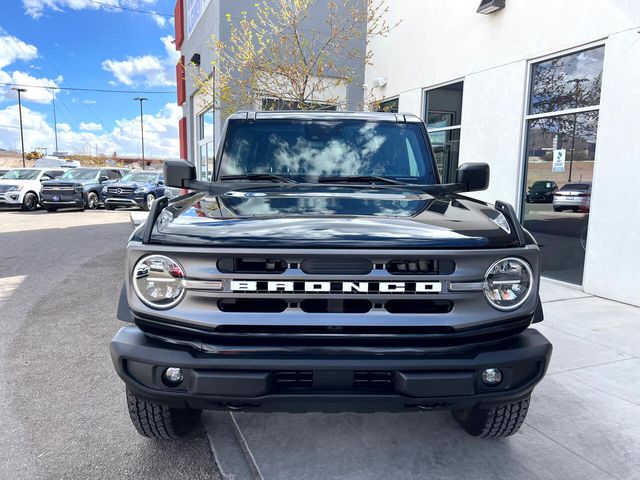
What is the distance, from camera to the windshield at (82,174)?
19.5 m

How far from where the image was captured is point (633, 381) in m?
3.63

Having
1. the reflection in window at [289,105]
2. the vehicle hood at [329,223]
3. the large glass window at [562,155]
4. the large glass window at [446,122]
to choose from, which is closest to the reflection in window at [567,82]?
the large glass window at [562,155]

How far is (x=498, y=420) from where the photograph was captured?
257 centimetres

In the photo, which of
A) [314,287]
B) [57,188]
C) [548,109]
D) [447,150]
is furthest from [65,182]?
[314,287]

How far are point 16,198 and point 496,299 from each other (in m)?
20.0

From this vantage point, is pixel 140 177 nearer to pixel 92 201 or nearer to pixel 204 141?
pixel 92 201

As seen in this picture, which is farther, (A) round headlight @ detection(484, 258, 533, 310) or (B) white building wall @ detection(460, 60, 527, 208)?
(B) white building wall @ detection(460, 60, 527, 208)

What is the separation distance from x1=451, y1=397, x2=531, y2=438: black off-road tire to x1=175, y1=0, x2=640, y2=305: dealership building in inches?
147

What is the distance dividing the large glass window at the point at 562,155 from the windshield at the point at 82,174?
1804 centimetres

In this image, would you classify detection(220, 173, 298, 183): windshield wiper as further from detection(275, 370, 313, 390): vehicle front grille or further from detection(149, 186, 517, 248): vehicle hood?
detection(275, 370, 313, 390): vehicle front grille

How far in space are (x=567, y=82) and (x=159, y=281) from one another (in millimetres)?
6559

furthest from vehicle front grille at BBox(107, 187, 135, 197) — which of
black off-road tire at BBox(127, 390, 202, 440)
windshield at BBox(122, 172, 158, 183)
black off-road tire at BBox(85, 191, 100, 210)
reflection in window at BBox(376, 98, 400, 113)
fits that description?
black off-road tire at BBox(127, 390, 202, 440)

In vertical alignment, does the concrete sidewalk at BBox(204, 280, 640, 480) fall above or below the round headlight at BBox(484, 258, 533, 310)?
below

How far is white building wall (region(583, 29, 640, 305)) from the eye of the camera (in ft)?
18.2
